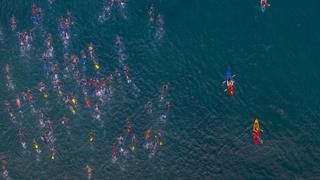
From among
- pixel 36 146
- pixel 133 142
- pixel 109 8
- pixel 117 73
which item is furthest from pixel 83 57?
pixel 133 142

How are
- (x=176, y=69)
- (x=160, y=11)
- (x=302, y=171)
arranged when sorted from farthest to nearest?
(x=160, y=11) < (x=176, y=69) < (x=302, y=171)

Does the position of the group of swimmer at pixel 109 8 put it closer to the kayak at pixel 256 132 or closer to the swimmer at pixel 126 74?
the swimmer at pixel 126 74

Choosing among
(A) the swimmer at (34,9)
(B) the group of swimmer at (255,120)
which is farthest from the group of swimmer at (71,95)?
(B) the group of swimmer at (255,120)

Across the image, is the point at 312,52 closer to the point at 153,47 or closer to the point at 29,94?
the point at 153,47

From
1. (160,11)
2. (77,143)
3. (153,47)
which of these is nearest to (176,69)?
(153,47)

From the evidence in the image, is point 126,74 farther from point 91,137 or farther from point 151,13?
point 151,13

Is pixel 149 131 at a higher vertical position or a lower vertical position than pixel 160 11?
lower
